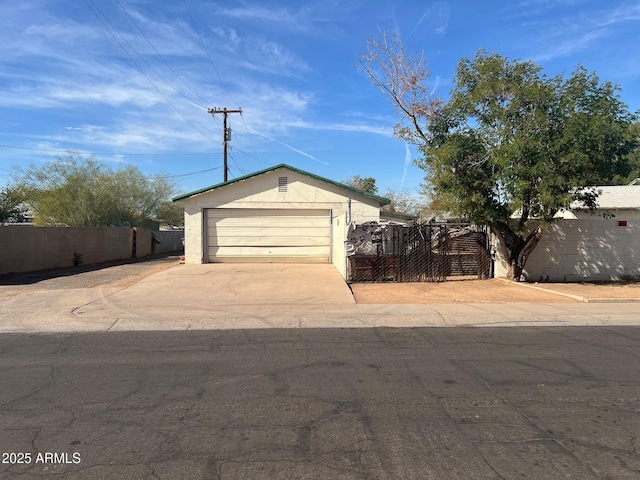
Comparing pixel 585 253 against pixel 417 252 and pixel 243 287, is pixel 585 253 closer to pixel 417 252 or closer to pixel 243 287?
pixel 417 252

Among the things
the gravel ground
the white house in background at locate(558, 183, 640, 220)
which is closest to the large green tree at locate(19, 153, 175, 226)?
the gravel ground

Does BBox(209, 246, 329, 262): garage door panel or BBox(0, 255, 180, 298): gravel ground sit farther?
BBox(209, 246, 329, 262): garage door panel

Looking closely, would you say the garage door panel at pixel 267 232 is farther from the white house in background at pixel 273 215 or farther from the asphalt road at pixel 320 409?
the asphalt road at pixel 320 409

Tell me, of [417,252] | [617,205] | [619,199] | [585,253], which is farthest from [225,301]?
[619,199]

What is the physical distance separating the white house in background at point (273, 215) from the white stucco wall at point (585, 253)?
680 cm

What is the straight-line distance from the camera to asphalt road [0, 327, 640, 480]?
3.55 m

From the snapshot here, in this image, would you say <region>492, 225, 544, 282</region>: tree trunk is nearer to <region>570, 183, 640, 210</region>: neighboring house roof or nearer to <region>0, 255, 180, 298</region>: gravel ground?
<region>570, 183, 640, 210</region>: neighboring house roof

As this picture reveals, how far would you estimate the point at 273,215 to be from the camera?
20.6 m

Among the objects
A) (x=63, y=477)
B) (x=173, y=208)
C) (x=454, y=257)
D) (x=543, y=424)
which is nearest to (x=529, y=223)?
(x=454, y=257)

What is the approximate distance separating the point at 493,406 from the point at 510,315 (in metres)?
5.48

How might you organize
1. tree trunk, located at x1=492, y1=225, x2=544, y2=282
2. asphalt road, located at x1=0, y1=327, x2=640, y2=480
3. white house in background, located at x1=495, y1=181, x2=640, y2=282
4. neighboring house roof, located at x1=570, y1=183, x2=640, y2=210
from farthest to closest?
neighboring house roof, located at x1=570, y1=183, x2=640, y2=210
white house in background, located at x1=495, y1=181, x2=640, y2=282
tree trunk, located at x1=492, y1=225, x2=544, y2=282
asphalt road, located at x1=0, y1=327, x2=640, y2=480

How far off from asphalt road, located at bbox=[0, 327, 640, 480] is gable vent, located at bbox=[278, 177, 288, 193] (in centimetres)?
1338

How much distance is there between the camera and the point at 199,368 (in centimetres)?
608

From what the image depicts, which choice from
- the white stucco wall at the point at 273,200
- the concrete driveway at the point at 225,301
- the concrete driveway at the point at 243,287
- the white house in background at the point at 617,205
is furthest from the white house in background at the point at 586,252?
the white stucco wall at the point at 273,200
